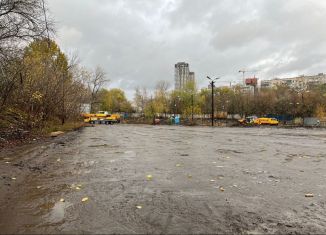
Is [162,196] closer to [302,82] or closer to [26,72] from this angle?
[26,72]

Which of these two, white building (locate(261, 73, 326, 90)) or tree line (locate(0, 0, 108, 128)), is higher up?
white building (locate(261, 73, 326, 90))

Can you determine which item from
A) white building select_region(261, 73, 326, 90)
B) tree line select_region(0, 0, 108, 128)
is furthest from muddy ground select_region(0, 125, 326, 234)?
white building select_region(261, 73, 326, 90)

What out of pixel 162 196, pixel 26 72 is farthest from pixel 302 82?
pixel 162 196

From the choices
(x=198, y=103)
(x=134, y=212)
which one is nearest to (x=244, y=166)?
(x=134, y=212)

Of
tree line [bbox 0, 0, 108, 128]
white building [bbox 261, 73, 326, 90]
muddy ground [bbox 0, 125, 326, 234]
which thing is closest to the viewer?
muddy ground [bbox 0, 125, 326, 234]

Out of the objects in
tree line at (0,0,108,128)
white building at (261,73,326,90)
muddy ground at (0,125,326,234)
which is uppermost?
white building at (261,73,326,90)

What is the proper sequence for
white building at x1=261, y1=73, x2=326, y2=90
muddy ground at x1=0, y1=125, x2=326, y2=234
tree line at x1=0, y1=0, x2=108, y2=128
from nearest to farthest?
1. muddy ground at x1=0, y1=125, x2=326, y2=234
2. tree line at x1=0, y1=0, x2=108, y2=128
3. white building at x1=261, y1=73, x2=326, y2=90

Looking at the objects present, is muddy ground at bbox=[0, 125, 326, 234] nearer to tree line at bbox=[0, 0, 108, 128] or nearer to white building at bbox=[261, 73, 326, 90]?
→ tree line at bbox=[0, 0, 108, 128]

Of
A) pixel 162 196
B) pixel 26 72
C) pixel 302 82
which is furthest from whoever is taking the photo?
pixel 302 82

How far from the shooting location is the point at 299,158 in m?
13.2

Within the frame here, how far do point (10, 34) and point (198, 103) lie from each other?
7616cm

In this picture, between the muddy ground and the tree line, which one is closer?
the muddy ground

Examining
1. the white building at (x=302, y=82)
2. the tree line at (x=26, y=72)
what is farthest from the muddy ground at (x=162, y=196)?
the white building at (x=302, y=82)

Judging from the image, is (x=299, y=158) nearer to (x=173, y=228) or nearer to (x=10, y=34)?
(x=173, y=228)
